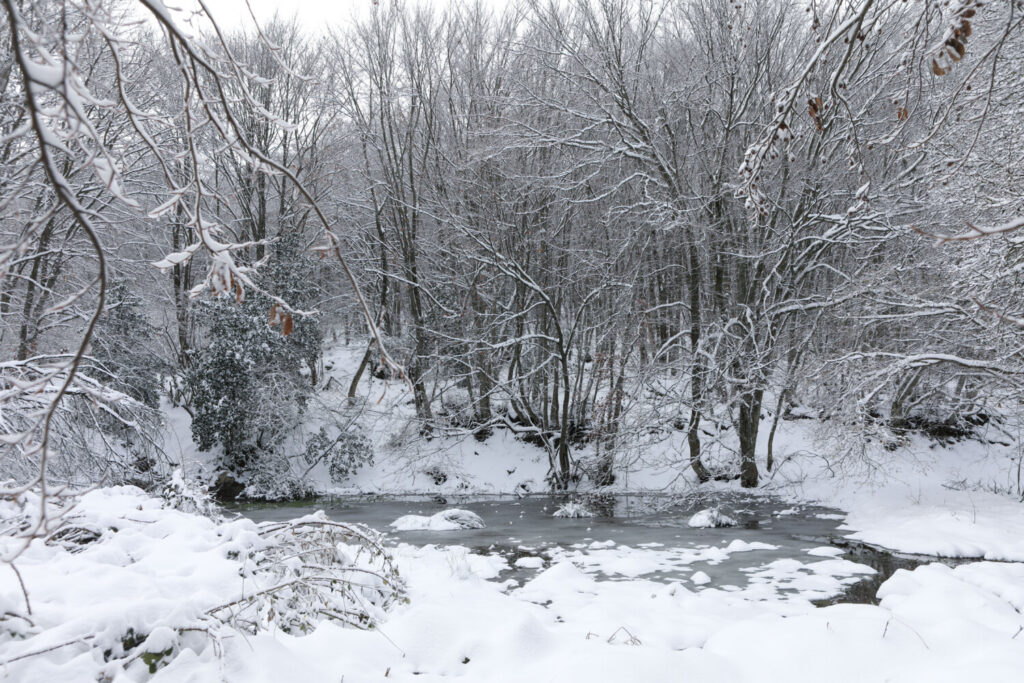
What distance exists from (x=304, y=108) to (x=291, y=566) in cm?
1953

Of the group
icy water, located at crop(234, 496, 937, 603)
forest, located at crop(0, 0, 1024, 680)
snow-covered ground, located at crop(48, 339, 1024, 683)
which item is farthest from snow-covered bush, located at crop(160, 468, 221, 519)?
icy water, located at crop(234, 496, 937, 603)

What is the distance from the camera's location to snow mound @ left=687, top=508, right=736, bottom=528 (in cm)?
1091

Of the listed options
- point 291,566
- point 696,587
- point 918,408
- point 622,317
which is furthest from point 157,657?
point 918,408

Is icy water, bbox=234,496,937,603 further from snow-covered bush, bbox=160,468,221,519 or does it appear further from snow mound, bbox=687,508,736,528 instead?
snow-covered bush, bbox=160,468,221,519

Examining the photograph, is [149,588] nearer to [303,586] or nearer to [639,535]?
[303,586]

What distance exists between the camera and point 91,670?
2604 mm

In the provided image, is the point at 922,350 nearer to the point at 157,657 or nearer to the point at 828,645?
the point at 828,645

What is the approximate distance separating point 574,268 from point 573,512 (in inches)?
248

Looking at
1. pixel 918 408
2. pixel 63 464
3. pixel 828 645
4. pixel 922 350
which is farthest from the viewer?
pixel 918 408

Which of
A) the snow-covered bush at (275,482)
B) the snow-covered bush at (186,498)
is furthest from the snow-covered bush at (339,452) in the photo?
the snow-covered bush at (186,498)

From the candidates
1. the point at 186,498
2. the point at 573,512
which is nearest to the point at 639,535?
the point at 573,512

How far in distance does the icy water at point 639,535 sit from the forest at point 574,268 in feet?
3.00

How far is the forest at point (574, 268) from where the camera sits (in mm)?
10102

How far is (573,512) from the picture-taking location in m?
12.4
